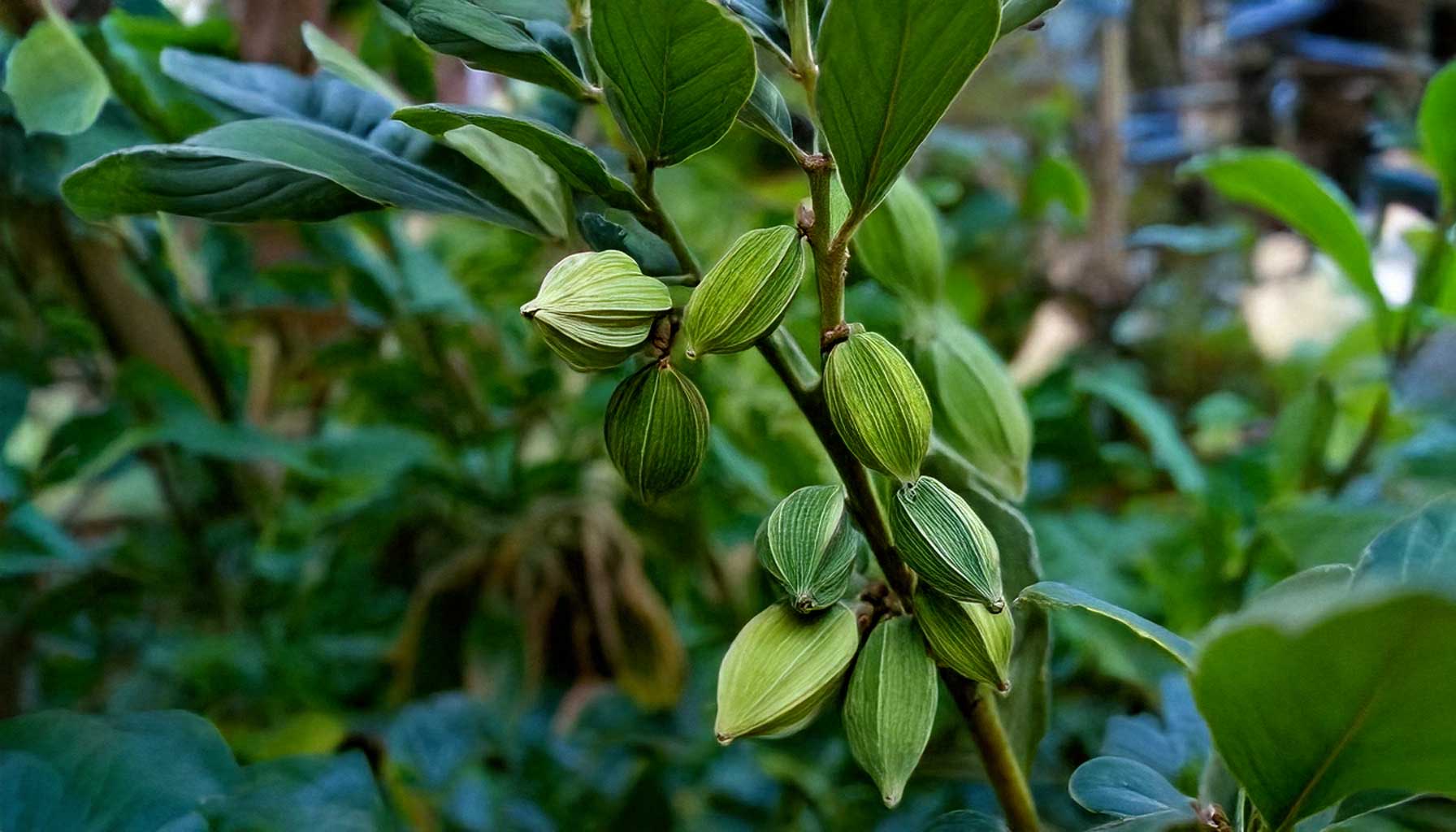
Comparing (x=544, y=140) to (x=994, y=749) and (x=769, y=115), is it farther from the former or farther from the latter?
(x=994, y=749)

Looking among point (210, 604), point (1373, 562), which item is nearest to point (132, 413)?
point (210, 604)

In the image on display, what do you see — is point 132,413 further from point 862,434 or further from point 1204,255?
point 1204,255

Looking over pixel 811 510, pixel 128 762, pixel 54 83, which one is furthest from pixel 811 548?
pixel 54 83

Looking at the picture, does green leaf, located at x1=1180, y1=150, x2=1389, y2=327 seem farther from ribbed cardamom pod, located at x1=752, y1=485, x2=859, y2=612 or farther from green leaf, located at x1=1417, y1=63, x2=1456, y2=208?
ribbed cardamom pod, located at x1=752, y1=485, x2=859, y2=612

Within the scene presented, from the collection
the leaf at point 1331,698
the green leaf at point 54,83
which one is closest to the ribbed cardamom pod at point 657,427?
the leaf at point 1331,698

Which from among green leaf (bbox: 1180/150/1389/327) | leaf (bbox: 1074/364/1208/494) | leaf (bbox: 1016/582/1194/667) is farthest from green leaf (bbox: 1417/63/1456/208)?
leaf (bbox: 1016/582/1194/667)

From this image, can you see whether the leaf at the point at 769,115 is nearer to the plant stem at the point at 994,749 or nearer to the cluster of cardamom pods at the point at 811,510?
the cluster of cardamom pods at the point at 811,510
